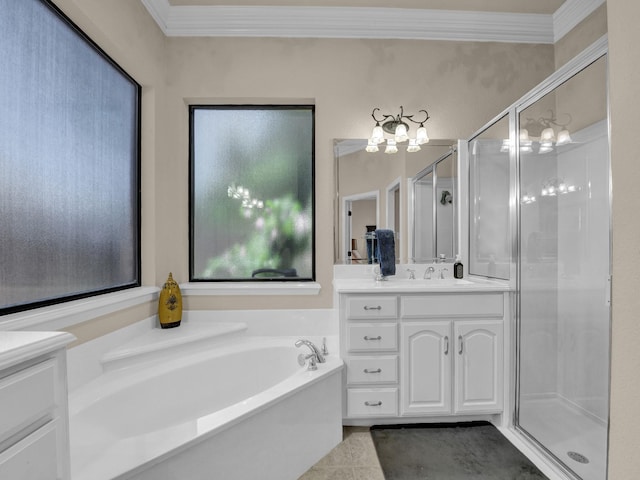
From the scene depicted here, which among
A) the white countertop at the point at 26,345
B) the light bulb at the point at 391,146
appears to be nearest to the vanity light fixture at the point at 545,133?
the light bulb at the point at 391,146

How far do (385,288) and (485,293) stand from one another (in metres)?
0.62

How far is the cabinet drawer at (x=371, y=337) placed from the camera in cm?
193

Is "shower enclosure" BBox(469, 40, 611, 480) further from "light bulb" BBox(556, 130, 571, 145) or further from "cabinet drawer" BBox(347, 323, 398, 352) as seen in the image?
"cabinet drawer" BBox(347, 323, 398, 352)

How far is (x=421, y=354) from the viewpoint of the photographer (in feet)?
6.42

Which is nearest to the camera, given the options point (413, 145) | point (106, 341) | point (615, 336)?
point (615, 336)

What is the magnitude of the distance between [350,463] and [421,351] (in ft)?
2.34

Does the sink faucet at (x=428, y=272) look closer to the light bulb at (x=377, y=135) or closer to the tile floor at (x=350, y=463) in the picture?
Answer: the light bulb at (x=377, y=135)

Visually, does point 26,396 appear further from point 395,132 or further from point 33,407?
point 395,132

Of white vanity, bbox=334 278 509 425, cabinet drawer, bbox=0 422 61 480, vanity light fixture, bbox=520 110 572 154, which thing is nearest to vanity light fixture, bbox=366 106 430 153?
vanity light fixture, bbox=520 110 572 154

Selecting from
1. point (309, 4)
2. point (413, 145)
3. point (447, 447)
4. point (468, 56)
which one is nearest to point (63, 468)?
point (447, 447)

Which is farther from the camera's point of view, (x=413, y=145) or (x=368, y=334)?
(x=413, y=145)

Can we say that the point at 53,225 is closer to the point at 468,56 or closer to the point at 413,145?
the point at 413,145

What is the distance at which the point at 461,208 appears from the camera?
2.45 metres

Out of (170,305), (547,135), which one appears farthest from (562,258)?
(170,305)
